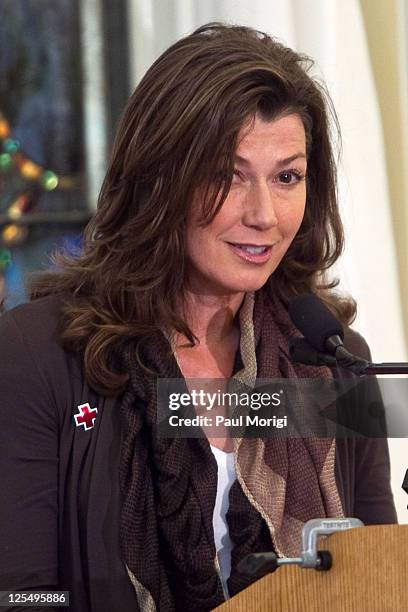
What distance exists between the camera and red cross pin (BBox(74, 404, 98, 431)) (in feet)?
4.37

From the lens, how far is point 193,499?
1287 mm

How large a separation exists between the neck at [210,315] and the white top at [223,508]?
0.58 ft

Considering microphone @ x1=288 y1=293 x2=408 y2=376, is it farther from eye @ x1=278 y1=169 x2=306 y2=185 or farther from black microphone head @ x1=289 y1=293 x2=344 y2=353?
eye @ x1=278 y1=169 x2=306 y2=185

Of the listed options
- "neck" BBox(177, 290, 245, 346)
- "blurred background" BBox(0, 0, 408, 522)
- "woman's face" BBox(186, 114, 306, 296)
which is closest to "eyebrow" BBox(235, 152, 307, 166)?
"woman's face" BBox(186, 114, 306, 296)

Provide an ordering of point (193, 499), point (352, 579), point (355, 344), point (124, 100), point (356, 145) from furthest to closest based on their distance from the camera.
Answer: point (124, 100) < point (356, 145) < point (355, 344) < point (193, 499) < point (352, 579)

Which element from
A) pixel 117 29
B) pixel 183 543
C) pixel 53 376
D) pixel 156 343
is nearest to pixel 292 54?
pixel 156 343

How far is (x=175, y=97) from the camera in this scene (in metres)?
1.36

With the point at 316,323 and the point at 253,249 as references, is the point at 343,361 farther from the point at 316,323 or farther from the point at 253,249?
the point at 253,249

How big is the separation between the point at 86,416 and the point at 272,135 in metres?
0.41

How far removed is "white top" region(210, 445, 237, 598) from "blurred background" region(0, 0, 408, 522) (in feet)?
1.44

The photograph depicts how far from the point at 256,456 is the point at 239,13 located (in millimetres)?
1003

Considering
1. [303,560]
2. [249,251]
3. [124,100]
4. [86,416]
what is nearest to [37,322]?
[86,416]

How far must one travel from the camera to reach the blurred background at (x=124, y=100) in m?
1.99

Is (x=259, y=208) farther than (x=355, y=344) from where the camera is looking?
No
